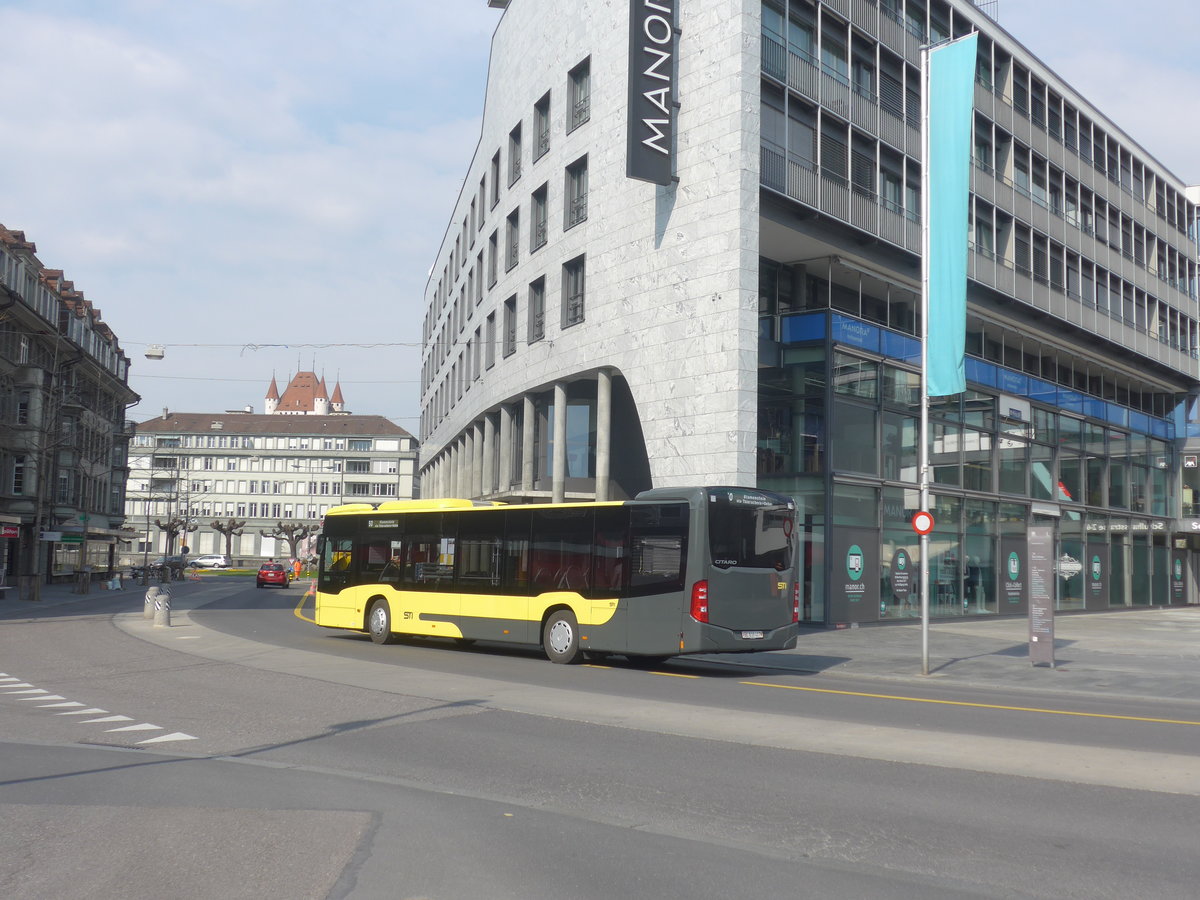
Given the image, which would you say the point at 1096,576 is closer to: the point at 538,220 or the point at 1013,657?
the point at 1013,657

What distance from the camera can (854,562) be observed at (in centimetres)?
2927

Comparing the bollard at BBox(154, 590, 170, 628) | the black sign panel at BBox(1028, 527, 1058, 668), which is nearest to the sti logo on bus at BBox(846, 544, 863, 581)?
the black sign panel at BBox(1028, 527, 1058, 668)

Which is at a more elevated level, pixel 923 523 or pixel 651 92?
pixel 651 92

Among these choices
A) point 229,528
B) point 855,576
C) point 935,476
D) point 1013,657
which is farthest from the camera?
point 229,528

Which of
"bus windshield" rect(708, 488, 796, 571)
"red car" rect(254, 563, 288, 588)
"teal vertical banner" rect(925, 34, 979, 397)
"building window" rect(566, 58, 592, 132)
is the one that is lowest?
"red car" rect(254, 563, 288, 588)

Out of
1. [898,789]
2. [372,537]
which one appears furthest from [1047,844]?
[372,537]

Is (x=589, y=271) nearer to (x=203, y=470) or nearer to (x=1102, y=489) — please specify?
(x=1102, y=489)

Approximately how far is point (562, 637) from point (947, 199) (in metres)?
11.7

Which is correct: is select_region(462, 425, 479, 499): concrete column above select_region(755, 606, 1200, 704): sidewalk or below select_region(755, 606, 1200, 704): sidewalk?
above

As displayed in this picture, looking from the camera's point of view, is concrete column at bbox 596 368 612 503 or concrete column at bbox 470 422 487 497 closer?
concrete column at bbox 596 368 612 503

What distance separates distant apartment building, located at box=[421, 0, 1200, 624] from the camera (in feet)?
91.1

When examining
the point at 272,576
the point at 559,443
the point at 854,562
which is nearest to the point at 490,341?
the point at 559,443

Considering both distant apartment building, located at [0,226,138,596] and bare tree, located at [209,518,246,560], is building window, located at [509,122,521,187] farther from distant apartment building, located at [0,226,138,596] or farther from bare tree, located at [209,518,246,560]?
bare tree, located at [209,518,246,560]

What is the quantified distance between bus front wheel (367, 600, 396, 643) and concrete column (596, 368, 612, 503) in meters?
9.54
